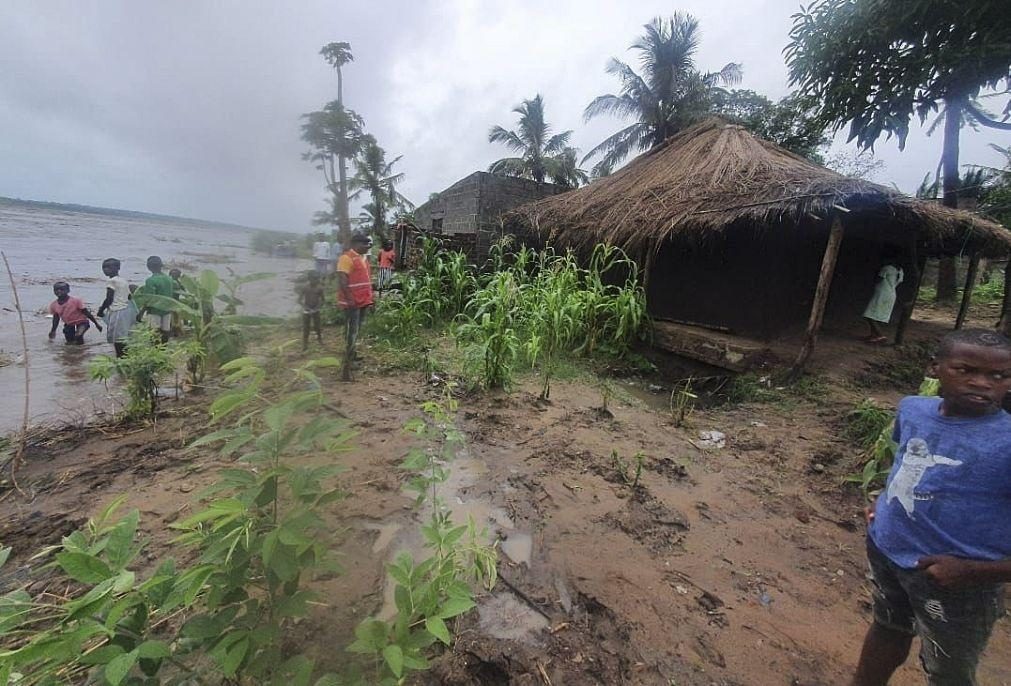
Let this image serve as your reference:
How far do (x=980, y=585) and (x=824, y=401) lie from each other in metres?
3.72

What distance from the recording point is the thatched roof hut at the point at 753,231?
4.91 m

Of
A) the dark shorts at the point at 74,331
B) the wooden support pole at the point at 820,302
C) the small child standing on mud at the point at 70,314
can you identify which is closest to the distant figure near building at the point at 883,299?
the wooden support pole at the point at 820,302

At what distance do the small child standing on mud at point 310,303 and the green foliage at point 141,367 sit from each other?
297cm

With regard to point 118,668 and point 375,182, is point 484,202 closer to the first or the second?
point 375,182

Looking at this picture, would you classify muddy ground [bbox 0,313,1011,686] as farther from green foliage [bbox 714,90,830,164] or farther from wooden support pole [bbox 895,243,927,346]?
green foliage [bbox 714,90,830,164]

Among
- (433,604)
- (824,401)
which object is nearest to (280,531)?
(433,604)

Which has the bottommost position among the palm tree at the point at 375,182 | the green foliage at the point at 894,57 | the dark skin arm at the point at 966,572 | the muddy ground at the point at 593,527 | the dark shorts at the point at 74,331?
the muddy ground at the point at 593,527

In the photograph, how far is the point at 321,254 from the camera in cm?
70

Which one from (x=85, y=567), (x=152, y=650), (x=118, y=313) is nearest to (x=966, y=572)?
(x=152, y=650)

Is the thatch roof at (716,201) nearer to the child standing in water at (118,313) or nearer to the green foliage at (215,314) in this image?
the green foliage at (215,314)

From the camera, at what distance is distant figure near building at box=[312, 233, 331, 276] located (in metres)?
0.68

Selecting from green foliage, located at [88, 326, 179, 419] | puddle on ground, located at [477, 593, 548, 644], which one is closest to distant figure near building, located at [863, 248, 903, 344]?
puddle on ground, located at [477, 593, 548, 644]

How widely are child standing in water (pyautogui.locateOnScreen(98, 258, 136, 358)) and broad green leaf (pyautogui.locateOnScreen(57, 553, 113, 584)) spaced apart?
4.57 m

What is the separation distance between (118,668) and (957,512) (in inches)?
74.2
